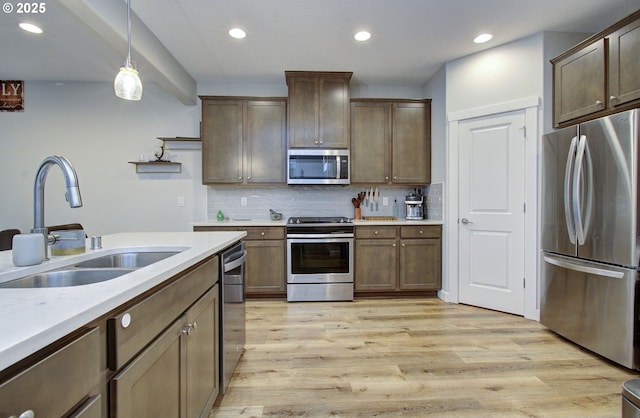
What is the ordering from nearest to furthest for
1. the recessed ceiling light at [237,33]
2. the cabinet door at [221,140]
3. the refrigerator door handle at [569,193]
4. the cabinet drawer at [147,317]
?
the cabinet drawer at [147,317] < the refrigerator door handle at [569,193] < the recessed ceiling light at [237,33] < the cabinet door at [221,140]

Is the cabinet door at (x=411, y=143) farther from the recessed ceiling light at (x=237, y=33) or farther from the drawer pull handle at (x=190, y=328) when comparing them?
the drawer pull handle at (x=190, y=328)

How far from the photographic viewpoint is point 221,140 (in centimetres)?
366

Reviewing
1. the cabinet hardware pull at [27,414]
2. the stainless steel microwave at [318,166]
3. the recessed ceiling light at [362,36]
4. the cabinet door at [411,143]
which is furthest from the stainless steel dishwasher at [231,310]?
the cabinet door at [411,143]

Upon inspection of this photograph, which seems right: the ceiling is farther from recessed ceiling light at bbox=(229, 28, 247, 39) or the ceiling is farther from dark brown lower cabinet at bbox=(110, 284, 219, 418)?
dark brown lower cabinet at bbox=(110, 284, 219, 418)

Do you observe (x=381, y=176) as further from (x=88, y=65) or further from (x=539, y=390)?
(x=88, y=65)

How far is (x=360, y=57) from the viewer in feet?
10.8

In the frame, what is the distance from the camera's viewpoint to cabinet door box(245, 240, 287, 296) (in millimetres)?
3443

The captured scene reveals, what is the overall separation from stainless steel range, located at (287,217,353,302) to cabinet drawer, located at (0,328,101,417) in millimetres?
2721

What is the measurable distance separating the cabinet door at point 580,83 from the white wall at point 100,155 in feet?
13.0

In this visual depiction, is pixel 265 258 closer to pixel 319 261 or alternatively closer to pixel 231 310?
pixel 319 261

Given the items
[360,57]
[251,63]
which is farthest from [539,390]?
[251,63]

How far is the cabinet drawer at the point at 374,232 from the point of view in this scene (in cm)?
351

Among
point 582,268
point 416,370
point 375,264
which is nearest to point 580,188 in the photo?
point 582,268

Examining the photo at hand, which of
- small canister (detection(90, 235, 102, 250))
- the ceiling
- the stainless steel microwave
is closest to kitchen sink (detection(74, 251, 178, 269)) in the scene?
small canister (detection(90, 235, 102, 250))
